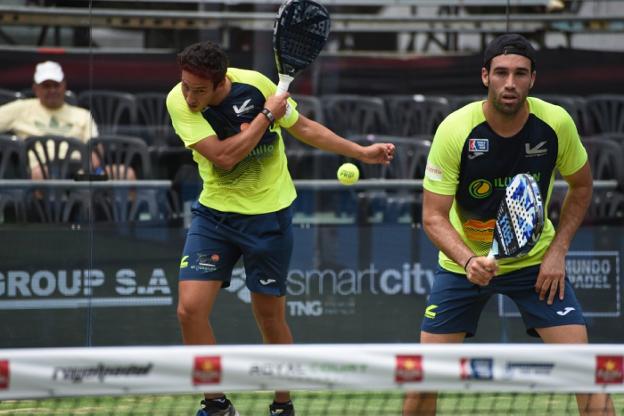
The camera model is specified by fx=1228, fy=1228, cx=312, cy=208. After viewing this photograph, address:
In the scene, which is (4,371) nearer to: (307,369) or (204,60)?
(307,369)

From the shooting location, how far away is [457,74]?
7.82 metres

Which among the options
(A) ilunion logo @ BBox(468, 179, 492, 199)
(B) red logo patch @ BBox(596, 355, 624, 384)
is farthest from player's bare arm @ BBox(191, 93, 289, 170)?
(B) red logo patch @ BBox(596, 355, 624, 384)

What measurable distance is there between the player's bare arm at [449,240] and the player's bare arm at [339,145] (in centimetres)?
90

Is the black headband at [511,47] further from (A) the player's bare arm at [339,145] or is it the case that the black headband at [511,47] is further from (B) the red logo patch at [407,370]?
(B) the red logo patch at [407,370]

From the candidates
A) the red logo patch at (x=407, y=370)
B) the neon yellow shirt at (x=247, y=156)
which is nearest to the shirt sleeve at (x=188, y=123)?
the neon yellow shirt at (x=247, y=156)

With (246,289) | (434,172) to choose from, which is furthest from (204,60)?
(246,289)

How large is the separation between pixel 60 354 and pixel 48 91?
→ 13.3 ft

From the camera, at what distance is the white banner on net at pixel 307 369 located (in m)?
3.60

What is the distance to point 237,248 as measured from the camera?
19.0 feet

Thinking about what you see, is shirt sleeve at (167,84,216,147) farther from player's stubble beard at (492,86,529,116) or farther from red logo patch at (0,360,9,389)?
red logo patch at (0,360,9,389)

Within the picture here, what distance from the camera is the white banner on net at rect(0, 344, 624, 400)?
11.8 feet

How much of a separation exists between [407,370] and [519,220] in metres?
1.07

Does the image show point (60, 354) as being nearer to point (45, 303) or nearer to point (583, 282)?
point (45, 303)

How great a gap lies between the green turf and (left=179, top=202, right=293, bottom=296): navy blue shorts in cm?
76
